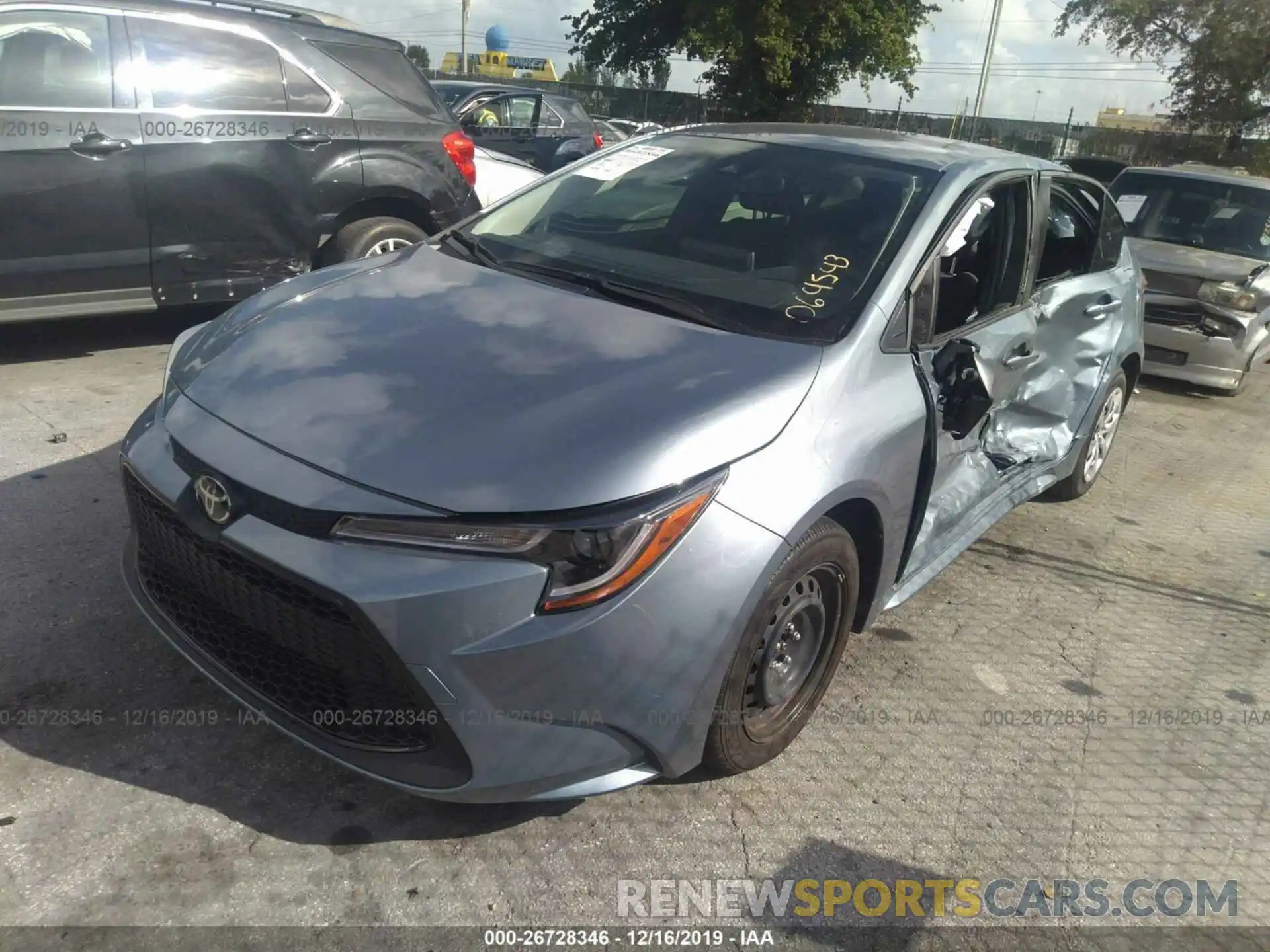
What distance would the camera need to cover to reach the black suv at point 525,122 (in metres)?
12.9

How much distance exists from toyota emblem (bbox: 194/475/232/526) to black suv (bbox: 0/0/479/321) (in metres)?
3.45

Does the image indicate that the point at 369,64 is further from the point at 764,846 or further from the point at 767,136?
the point at 764,846

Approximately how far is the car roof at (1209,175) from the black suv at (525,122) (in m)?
6.83

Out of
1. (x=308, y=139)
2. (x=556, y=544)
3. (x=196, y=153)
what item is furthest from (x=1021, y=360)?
(x=196, y=153)

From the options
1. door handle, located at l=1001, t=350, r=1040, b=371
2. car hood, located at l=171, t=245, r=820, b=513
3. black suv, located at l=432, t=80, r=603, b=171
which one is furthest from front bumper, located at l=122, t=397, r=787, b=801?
black suv, located at l=432, t=80, r=603, b=171

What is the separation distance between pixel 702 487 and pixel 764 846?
983mm

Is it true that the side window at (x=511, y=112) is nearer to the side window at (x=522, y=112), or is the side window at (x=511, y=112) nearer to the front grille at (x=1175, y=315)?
the side window at (x=522, y=112)

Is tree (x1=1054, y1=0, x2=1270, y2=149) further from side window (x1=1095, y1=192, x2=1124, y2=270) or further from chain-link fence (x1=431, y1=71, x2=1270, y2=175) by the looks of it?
side window (x1=1095, y1=192, x2=1124, y2=270)

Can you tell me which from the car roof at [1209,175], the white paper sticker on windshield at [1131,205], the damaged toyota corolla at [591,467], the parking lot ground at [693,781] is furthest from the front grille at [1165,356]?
the damaged toyota corolla at [591,467]

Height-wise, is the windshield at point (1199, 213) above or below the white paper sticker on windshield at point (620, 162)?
below

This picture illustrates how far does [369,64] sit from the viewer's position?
622 cm

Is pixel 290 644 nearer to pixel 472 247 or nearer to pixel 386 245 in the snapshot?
pixel 472 247

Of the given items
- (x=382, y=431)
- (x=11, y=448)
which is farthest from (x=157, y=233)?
(x=382, y=431)

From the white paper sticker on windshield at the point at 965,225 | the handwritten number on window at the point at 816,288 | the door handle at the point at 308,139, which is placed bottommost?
the handwritten number on window at the point at 816,288
